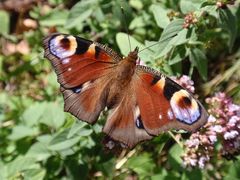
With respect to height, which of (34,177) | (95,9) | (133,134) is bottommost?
(34,177)

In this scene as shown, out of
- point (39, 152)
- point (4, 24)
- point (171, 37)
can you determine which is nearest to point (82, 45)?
point (171, 37)

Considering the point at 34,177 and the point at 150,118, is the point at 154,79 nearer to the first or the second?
the point at 150,118

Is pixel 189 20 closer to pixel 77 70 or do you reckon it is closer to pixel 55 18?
pixel 77 70

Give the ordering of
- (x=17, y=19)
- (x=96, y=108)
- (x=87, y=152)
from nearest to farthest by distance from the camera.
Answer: (x=96, y=108) < (x=87, y=152) < (x=17, y=19)

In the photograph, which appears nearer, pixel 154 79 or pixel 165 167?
pixel 154 79

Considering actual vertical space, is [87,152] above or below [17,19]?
below

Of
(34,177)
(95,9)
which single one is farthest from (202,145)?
(95,9)

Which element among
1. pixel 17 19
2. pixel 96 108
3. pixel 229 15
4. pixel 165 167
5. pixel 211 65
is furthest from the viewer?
pixel 17 19

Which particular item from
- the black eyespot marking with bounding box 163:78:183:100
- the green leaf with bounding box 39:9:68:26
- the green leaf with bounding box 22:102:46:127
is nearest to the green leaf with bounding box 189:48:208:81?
the black eyespot marking with bounding box 163:78:183:100
